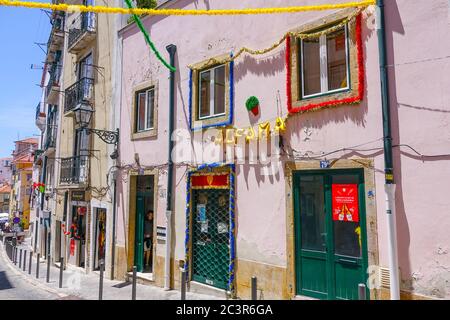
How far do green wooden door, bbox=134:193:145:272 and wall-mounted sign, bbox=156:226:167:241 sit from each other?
121 centimetres

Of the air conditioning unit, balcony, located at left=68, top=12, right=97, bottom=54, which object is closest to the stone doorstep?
the air conditioning unit

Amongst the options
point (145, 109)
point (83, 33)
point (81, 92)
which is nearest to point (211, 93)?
point (145, 109)

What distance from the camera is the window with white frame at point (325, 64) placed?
20.9 ft

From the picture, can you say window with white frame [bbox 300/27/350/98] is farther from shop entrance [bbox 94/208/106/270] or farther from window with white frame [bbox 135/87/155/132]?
shop entrance [bbox 94/208/106/270]

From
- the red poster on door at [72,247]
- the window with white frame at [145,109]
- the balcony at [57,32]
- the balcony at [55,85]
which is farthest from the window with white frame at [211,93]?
the balcony at [57,32]

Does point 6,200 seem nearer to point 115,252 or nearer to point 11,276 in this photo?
point 11,276

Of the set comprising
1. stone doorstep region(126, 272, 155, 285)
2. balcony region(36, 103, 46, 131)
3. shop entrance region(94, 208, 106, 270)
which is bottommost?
stone doorstep region(126, 272, 155, 285)

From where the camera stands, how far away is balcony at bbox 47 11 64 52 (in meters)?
19.5

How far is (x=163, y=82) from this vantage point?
1008 centimetres

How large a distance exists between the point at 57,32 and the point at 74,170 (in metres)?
9.24

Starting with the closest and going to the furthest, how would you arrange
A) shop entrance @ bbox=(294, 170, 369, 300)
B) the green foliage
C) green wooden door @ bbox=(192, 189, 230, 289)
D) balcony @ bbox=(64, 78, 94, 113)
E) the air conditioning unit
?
the air conditioning unit < shop entrance @ bbox=(294, 170, 369, 300) < green wooden door @ bbox=(192, 189, 230, 289) < the green foliage < balcony @ bbox=(64, 78, 94, 113)

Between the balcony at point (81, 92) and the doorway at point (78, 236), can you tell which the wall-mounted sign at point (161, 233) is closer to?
the doorway at point (78, 236)

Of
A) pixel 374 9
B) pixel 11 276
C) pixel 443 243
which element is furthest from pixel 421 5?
pixel 11 276
